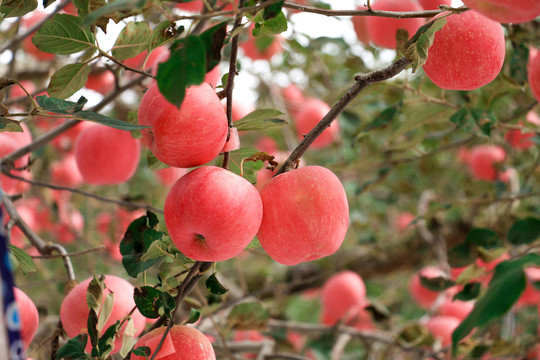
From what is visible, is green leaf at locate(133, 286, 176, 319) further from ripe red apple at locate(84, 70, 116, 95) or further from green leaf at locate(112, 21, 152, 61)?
ripe red apple at locate(84, 70, 116, 95)

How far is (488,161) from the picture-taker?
1.97 m

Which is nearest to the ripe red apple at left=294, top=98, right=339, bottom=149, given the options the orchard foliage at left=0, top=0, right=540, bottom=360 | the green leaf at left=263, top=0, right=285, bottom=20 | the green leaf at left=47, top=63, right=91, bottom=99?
the orchard foliage at left=0, top=0, right=540, bottom=360

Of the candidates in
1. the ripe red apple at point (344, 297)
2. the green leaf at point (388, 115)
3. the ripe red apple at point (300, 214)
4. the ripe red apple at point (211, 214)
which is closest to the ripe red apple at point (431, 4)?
the green leaf at point (388, 115)

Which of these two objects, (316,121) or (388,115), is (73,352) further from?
(316,121)

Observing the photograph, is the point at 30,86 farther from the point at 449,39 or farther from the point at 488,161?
the point at 488,161

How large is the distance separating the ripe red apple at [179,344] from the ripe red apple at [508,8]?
21.6 inches

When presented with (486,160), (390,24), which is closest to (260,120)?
(390,24)

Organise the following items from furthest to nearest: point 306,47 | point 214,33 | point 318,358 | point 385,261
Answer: point 385,261
point 318,358
point 306,47
point 214,33

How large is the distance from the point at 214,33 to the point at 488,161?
171 centimetres

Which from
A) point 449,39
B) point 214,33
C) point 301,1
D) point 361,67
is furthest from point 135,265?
point 301,1

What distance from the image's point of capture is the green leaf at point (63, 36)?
69cm

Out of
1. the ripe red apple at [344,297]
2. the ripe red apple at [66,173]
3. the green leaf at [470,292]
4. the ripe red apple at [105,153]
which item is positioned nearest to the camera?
the green leaf at [470,292]

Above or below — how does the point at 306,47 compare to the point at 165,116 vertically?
below

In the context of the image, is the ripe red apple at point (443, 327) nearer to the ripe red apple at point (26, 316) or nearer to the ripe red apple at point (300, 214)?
the ripe red apple at point (300, 214)
